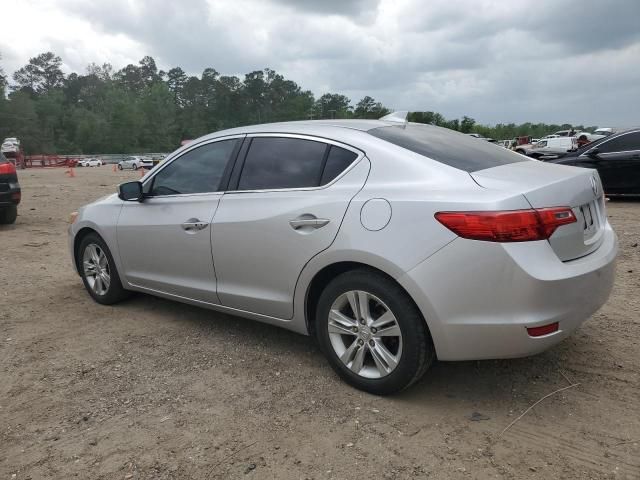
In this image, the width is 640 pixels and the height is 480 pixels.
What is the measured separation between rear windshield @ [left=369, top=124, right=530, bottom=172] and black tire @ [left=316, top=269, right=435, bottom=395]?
0.79 meters

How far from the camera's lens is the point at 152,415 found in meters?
3.05

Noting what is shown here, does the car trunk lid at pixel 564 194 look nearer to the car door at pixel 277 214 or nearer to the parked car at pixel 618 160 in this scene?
the car door at pixel 277 214

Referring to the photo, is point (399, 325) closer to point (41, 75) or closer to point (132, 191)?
point (132, 191)

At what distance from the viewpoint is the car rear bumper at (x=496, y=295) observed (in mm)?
2623

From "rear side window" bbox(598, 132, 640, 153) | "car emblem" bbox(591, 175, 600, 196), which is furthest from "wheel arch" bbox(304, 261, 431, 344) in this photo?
"rear side window" bbox(598, 132, 640, 153)

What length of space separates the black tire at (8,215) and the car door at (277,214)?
7.99m

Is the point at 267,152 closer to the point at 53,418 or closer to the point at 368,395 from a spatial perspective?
the point at 368,395

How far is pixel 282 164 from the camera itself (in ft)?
11.8

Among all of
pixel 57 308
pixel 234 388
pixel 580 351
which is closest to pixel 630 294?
pixel 580 351

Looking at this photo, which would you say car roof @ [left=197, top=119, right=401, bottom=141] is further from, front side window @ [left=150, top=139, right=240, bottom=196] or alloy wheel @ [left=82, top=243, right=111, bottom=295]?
alloy wheel @ [left=82, top=243, right=111, bottom=295]

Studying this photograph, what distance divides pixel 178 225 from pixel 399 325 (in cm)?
196

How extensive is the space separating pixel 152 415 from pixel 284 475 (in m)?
0.96

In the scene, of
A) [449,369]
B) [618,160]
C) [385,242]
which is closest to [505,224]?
[385,242]

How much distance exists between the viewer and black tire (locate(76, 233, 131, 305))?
4840 millimetres
